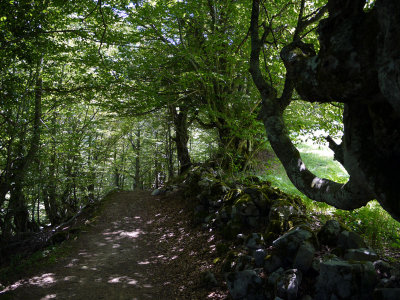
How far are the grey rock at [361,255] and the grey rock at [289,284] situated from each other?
92 centimetres

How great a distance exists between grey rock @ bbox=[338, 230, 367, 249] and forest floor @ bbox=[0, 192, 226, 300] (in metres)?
2.52

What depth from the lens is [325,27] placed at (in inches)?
98.3

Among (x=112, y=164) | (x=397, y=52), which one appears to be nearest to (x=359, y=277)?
(x=397, y=52)

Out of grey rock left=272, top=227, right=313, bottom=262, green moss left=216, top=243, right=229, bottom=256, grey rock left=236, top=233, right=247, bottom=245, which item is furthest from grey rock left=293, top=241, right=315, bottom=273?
green moss left=216, top=243, right=229, bottom=256

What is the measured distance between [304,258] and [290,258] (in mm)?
318

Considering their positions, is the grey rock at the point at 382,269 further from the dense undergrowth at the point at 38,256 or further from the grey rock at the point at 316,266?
the dense undergrowth at the point at 38,256

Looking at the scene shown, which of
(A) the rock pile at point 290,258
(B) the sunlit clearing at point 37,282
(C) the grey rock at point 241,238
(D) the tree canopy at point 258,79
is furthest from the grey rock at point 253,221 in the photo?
(B) the sunlit clearing at point 37,282

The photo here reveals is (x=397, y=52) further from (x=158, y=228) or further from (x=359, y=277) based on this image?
(x=158, y=228)

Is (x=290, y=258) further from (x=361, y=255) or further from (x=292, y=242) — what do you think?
(x=361, y=255)

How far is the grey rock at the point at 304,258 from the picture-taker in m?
4.34

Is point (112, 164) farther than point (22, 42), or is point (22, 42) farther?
point (112, 164)

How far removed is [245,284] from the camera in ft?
14.9

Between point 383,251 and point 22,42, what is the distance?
9.93 meters

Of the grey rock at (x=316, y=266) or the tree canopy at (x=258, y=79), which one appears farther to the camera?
the grey rock at (x=316, y=266)
